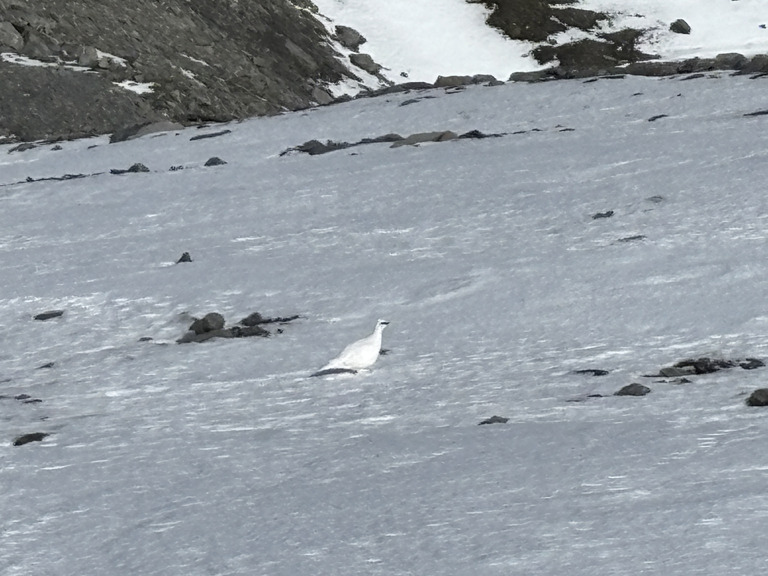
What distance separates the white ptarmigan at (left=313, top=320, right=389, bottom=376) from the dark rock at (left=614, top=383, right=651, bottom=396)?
2113 millimetres

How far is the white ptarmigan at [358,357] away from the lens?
32.1 feet

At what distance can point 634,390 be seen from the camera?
27.5 ft

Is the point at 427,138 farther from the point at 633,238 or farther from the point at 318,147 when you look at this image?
the point at 633,238

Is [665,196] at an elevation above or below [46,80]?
below

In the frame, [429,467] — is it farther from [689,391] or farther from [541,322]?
[541,322]

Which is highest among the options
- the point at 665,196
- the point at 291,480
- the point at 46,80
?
the point at 46,80

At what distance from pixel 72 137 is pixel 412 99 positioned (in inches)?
273

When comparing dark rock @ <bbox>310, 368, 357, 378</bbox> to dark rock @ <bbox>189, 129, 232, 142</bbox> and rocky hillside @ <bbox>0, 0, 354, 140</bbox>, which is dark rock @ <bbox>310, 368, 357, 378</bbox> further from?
rocky hillside @ <bbox>0, 0, 354, 140</bbox>

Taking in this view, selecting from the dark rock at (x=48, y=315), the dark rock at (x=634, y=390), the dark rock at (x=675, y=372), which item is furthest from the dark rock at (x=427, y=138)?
the dark rock at (x=634, y=390)

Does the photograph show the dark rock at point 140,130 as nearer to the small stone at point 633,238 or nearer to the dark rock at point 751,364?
the small stone at point 633,238

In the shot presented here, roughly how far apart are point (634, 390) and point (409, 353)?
7.87 ft

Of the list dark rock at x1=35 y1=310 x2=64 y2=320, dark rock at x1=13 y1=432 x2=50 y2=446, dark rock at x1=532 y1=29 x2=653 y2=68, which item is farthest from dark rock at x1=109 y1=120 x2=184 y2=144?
dark rock at x1=532 y1=29 x2=653 y2=68

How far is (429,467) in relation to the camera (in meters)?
7.11

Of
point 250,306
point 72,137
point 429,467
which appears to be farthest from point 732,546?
point 72,137
